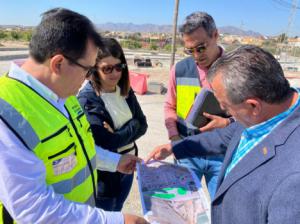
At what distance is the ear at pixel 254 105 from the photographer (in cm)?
128

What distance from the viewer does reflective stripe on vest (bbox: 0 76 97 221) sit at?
3.91 ft

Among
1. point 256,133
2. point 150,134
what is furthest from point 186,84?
point 150,134

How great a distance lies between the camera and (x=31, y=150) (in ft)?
3.96

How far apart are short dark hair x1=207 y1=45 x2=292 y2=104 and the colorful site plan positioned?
2.30ft

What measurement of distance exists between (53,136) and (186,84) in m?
1.62

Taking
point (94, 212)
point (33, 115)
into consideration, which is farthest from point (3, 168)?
point (94, 212)

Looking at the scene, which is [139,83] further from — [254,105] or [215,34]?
[254,105]

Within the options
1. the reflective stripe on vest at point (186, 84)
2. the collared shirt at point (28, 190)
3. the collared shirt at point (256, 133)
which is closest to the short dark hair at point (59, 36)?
the collared shirt at point (28, 190)

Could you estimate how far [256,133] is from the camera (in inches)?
55.9

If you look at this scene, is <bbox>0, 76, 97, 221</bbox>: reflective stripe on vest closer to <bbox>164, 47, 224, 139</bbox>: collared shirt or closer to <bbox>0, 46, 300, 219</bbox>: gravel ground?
<bbox>164, 47, 224, 139</bbox>: collared shirt

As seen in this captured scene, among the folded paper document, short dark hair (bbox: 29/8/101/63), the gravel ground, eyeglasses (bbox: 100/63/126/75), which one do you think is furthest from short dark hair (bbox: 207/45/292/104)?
the gravel ground

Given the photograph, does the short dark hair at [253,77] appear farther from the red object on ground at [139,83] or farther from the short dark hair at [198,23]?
the red object on ground at [139,83]

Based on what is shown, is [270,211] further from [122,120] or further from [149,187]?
[122,120]

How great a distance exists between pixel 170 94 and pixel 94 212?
1.75m
